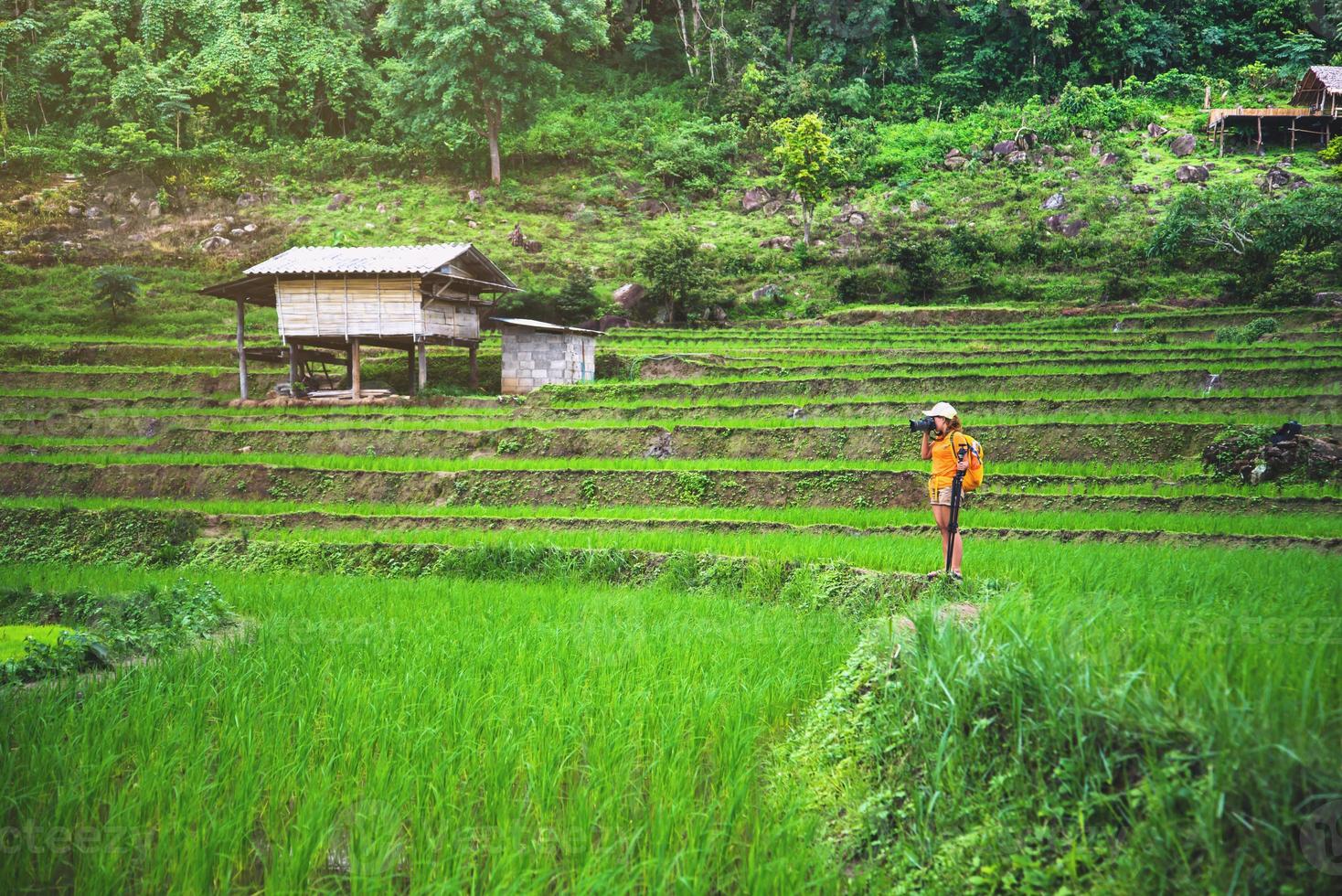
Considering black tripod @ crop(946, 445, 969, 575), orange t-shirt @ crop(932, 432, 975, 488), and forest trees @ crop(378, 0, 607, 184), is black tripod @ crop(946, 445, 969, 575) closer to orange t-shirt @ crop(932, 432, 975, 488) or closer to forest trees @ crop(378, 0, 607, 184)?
orange t-shirt @ crop(932, 432, 975, 488)

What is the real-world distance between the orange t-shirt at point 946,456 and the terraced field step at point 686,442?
6156 millimetres

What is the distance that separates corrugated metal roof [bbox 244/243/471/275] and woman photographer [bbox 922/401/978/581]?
14.4 m

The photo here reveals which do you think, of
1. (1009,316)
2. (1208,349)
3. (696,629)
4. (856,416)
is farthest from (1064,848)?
(1009,316)

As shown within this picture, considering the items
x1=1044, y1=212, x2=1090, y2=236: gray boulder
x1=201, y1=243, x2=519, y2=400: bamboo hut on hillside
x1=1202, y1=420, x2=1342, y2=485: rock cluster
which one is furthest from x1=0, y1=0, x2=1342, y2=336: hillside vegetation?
x1=1202, y1=420, x2=1342, y2=485: rock cluster

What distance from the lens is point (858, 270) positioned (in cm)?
2591

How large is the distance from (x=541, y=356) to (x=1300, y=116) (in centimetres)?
3037

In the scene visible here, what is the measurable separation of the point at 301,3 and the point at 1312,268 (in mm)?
40582

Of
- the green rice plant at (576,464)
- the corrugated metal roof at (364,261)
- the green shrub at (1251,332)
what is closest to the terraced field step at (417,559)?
the green rice plant at (576,464)

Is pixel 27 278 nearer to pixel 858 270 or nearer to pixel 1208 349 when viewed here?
pixel 858 270

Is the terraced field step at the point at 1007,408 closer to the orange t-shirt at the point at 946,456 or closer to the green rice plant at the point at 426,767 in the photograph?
the orange t-shirt at the point at 946,456

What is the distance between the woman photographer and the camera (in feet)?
19.9

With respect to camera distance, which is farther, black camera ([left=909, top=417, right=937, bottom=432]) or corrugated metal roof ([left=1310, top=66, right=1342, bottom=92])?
corrugated metal roof ([left=1310, top=66, right=1342, bottom=92])

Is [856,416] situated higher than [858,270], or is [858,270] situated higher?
[858,270]

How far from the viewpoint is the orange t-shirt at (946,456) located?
6.06m
